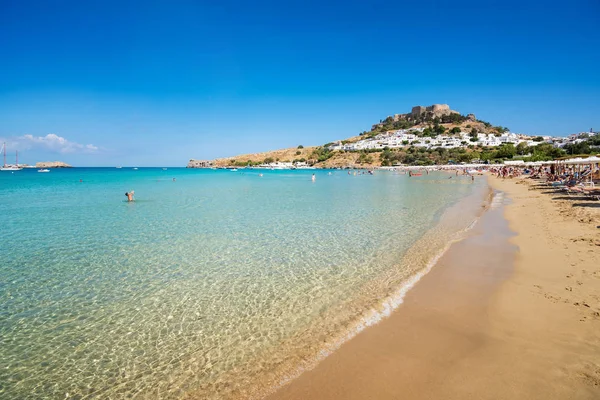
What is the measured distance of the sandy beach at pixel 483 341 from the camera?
3.76 m

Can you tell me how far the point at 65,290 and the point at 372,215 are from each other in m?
13.7

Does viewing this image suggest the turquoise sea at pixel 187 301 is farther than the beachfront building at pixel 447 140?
No

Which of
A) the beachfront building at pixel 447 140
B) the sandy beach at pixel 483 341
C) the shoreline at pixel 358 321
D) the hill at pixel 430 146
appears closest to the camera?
the sandy beach at pixel 483 341

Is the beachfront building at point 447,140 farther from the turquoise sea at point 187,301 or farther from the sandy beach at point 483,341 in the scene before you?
the sandy beach at point 483,341

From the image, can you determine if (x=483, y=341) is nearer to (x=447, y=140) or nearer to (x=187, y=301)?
(x=187, y=301)

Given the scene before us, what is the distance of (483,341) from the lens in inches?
186

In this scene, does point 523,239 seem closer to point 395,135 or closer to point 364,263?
point 364,263

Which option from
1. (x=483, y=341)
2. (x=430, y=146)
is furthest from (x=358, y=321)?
(x=430, y=146)

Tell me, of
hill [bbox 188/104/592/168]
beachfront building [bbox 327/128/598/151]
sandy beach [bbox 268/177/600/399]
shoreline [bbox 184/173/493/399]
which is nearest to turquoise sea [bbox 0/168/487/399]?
shoreline [bbox 184/173/493/399]

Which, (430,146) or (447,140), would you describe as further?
(447,140)

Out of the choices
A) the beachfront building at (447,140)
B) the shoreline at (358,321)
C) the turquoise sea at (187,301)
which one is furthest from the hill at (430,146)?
the turquoise sea at (187,301)

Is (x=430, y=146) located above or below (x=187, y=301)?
above

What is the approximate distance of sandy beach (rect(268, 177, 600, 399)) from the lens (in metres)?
3.76

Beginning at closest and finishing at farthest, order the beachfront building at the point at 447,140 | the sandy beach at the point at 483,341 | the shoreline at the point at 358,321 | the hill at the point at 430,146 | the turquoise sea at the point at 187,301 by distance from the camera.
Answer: the sandy beach at the point at 483,341
the shoreline at the point at 358,321
the turquoise sea at the point at 187,301
the hill at the point at 430,146
the beachfront building at the point at 447,140
